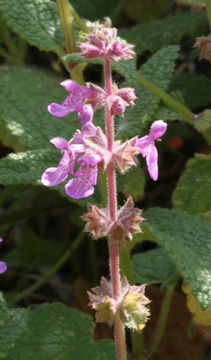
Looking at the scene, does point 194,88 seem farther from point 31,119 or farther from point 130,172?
point 31,119

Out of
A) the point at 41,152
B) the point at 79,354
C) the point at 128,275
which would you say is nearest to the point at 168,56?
the point at 41,152

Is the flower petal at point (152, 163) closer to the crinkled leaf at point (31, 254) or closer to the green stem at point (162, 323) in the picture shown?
the green stem at point (162, 323)

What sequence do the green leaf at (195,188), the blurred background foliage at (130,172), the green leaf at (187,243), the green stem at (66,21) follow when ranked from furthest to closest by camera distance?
the green leaf at (195,188)
the green stem at (66,21)
the blurred background foliage at (130,172)
the green leaf at (187,243)

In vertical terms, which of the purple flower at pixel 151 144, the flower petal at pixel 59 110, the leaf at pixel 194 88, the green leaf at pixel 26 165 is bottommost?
the purple flower at pixel 151 144

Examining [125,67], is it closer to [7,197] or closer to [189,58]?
[7,197]

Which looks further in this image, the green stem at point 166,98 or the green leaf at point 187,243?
the green stem at point 166,98

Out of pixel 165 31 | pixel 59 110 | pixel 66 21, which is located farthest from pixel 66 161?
pixel 165 31

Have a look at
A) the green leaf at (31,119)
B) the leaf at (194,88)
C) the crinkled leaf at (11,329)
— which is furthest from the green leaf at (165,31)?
the crinkled leaf at (11,329)
